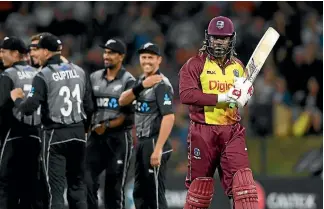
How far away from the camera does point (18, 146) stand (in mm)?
11250

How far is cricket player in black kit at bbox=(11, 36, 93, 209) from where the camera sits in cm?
1062

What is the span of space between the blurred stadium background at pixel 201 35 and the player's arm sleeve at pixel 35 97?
6.46 m

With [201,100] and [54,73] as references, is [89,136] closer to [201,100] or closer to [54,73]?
[54,73]

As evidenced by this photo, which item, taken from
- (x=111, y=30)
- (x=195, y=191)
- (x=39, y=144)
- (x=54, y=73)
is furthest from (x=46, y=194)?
(x=111, y=30)

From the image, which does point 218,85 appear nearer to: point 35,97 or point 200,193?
point 200,193

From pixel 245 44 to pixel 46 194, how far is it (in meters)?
8.93

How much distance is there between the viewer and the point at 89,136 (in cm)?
1175

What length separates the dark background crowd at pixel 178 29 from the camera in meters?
18.8

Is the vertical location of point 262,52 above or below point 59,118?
above

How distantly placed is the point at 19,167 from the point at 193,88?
121 inches

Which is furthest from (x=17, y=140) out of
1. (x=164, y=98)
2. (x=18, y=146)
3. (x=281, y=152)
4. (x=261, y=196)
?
(x=281, y=152)

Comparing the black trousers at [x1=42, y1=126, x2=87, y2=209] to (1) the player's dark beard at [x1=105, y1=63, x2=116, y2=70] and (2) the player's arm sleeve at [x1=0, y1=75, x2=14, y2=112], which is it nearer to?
(2) the player's arm sleeve at [x1=0, y1=75, x2=14, y2=112]

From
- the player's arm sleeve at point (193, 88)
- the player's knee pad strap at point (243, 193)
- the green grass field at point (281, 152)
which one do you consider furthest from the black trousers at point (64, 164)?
the green grass field at point (281, 152)

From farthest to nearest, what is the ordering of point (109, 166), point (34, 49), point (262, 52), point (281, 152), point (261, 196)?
point (281, 152)
point (261, 196)
point (34, 49)
point (109, 166)
point (262, 52)
